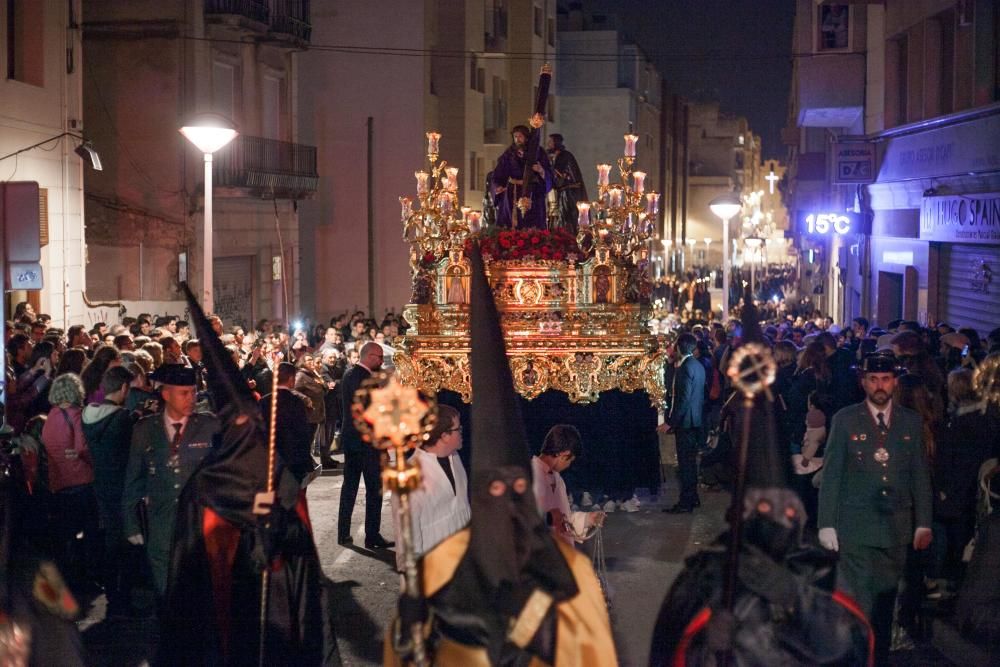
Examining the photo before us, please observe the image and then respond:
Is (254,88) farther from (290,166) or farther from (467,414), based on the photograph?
(467,414)

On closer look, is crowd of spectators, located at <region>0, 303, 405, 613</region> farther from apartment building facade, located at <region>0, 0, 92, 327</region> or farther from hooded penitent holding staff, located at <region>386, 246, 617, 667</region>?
apartment building facade, located at <region>0, 0, 92, 327</region>

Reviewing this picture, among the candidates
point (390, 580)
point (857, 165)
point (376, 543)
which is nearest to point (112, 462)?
point (390, 580)

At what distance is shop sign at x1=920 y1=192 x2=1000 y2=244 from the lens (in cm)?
1888

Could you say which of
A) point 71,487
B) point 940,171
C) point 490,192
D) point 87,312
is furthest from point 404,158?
point 71,487

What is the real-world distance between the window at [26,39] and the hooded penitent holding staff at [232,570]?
15522 mm

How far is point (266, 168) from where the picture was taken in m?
29.1

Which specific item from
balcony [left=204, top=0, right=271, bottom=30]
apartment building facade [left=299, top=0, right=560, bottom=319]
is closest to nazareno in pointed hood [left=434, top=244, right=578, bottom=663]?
balcony [left=204, top=0, right=271, bottom=30]

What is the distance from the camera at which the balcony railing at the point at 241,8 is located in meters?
26.9

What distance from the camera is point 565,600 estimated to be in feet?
17.9

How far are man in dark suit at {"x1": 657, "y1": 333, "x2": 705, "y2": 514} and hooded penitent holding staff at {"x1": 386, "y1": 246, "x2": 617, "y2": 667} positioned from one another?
8074mm

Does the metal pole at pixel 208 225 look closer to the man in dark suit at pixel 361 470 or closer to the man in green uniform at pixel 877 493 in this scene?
the man in dark suit at pixel 361 470

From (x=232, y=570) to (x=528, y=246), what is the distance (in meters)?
7.38

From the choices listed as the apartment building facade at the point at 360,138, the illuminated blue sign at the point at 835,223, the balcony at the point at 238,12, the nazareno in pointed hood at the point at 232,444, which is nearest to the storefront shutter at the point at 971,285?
the illuminated blue sign at the point at 835,223

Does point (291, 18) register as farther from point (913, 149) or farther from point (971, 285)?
point (971, 285)
